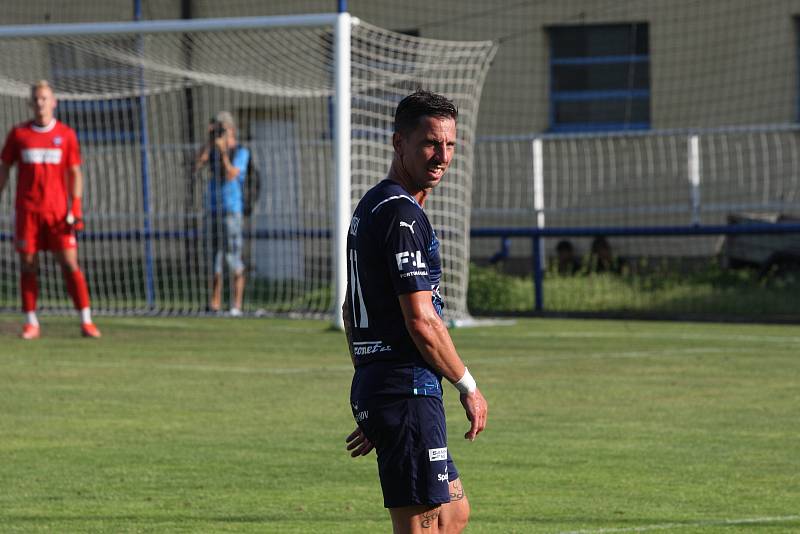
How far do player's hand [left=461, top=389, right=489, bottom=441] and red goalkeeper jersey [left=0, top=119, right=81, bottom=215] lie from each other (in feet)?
32.4

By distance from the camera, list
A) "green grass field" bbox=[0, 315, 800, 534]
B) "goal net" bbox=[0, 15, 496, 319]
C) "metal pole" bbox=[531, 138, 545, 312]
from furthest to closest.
A: "metal pole" bbox=[531, 138, 545, 312] < "goal net" bbox=[0, 15, 496, 319] < "green grass field" bbox=[0, 315, 800, 534]

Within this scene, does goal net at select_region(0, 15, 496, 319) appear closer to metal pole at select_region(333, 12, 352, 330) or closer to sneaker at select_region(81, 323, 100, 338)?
metal pole at select_region(333, 12, 352, 330)

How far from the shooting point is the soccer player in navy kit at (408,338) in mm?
4375

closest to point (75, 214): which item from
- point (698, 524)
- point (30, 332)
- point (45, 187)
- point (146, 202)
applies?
point (45, 187)

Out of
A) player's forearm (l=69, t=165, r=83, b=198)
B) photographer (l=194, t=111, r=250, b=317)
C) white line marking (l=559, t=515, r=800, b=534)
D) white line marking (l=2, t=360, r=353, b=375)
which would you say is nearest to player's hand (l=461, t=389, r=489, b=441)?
white line marking (l=559, t=515, r=800, b=534)

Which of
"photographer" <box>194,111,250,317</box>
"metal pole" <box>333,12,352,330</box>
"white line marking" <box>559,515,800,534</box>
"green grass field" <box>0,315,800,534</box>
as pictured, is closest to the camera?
"white line marking" <box>559,515,800,534</box>

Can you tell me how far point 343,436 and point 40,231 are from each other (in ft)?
20.3

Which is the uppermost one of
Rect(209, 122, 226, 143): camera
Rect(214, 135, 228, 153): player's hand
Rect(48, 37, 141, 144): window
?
Rect(48, 37, 141, 144): window

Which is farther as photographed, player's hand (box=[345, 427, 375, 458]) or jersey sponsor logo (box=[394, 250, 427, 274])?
player's hand (box=[345, 427, 375, 458])

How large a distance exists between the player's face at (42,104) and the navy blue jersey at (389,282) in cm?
950

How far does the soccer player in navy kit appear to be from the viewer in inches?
172

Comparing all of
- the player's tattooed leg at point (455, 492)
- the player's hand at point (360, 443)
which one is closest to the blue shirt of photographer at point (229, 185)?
the player's hand at point (360, 443)

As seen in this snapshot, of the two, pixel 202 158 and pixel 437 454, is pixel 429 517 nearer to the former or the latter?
pixel 437 454

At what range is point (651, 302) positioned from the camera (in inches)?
700
